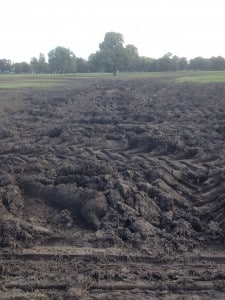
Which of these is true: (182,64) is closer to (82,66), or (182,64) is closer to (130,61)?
(130,61)

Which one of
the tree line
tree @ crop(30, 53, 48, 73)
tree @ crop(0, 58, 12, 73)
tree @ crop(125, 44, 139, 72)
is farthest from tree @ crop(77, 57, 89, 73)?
tree @ crop(0, 58, 12, 73)

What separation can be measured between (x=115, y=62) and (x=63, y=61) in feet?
31.8

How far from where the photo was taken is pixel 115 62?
184 ft

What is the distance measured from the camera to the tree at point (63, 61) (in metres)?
61.8

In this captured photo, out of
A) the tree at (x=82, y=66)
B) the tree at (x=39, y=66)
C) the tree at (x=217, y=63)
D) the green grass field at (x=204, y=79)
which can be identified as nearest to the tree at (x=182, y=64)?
the tree at (x=217, y=63)

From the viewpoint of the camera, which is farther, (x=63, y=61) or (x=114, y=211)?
(x=63, y=61)

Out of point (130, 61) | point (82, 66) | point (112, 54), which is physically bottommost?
point (82, 66)

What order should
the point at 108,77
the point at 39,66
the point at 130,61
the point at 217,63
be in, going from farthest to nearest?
the point at 39,66
the point at 217,63
the point at 130,61
the point at 108,77

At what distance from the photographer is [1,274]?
581cm

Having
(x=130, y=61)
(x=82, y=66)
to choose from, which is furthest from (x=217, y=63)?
(x=82, y=66)

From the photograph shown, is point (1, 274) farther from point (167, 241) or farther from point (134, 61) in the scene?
point (134, 61)

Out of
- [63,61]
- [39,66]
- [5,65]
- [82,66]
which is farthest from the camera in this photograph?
[5,65]

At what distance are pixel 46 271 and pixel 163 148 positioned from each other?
638 cm

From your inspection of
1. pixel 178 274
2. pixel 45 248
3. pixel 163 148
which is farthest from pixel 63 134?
pixel 178 274
